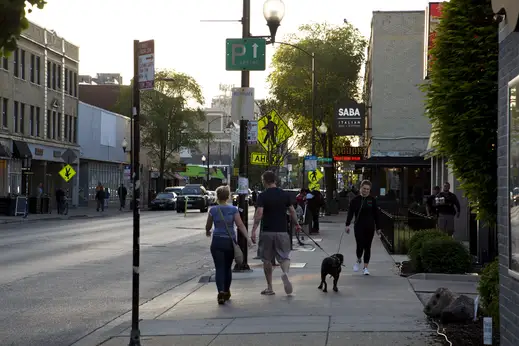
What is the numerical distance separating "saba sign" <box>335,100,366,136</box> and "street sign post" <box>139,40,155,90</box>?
44.5 m

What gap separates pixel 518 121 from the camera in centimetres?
659

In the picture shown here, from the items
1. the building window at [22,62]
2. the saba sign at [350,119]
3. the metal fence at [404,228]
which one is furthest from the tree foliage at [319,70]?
the metal fence at [404,228]

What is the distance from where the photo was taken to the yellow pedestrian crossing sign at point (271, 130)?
23031 mm

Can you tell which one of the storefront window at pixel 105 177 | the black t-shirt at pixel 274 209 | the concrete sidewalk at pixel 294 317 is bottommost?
the concrete sidewalk at pixel 294 317

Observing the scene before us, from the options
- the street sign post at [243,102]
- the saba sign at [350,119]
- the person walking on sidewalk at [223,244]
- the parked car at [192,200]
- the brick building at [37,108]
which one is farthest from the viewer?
the parked car at [192,200]

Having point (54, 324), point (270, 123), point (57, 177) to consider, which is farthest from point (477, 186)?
point (57, 177)

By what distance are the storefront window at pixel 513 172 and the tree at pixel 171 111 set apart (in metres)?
67.8

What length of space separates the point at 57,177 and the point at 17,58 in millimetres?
12621

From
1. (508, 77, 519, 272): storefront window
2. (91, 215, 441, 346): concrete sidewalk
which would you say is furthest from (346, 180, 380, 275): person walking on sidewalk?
(508, 77, 519, 272): storefront window

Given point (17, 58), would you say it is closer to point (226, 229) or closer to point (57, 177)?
point (57, 177)

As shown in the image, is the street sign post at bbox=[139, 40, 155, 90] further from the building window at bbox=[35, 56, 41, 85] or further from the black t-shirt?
the building window at bbox=[35, 56, 41, 85]

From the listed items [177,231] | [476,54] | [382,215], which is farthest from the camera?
[177,231]

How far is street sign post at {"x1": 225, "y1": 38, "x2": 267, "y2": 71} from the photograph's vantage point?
16.7m

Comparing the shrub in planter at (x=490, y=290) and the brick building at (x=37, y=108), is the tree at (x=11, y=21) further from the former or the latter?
the brick building at (x=37, y=108)
